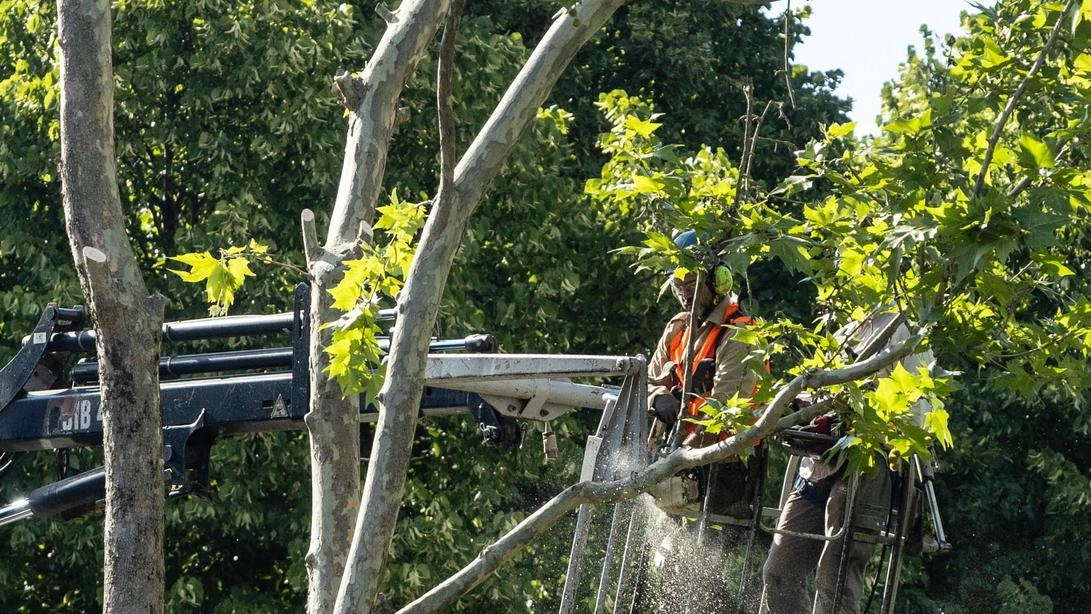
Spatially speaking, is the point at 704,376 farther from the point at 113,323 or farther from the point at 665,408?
the point at 113,323

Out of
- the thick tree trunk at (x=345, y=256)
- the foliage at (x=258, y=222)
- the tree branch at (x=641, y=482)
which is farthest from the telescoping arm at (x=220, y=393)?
the foliage at (x=258, y=222)

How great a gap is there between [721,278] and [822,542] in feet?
5.07

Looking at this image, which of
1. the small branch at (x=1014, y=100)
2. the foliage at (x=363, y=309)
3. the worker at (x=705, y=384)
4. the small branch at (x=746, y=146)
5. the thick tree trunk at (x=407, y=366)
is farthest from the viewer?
the worker at (x=705, y=384)

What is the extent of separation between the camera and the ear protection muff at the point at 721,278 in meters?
7.12

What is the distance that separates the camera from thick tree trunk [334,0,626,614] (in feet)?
19.5

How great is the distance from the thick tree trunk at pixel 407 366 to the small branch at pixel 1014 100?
1581 mm

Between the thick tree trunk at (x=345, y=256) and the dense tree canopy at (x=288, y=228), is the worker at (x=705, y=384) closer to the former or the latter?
the thick tree trunk at (x=345, y=256)

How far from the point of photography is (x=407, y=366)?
603 cm

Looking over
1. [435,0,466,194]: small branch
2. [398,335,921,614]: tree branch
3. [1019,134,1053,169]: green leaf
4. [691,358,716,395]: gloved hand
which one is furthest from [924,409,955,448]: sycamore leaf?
[691,358,716,395]: gloved hand

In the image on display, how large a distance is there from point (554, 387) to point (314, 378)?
143 cm

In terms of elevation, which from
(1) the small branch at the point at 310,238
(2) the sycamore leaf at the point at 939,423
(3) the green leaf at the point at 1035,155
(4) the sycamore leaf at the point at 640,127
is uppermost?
(4) the sycamore leaf at the point at 640,127

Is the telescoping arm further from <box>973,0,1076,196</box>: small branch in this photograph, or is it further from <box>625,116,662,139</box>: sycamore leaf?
<box>973,0,1076,196</box>: small branch

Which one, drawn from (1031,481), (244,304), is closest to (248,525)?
(244,304)

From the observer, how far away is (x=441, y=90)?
5.89 m
